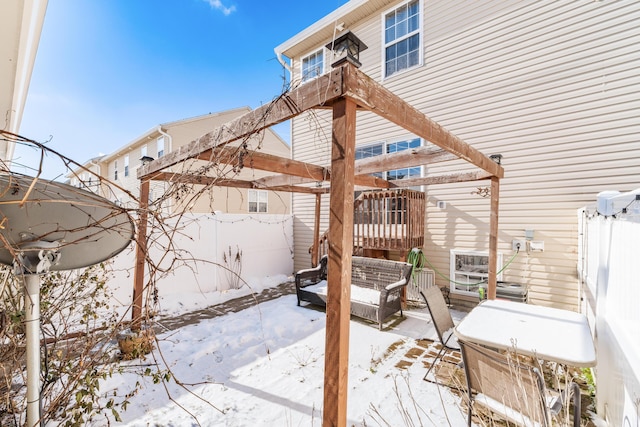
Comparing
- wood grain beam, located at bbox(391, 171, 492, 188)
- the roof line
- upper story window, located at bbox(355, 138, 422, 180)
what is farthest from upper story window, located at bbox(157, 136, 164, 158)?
wood grain beam, located at bbox(391, 171, 492, 188)

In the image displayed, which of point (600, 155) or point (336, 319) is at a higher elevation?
point (600, 155)

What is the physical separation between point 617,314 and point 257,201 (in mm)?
11272

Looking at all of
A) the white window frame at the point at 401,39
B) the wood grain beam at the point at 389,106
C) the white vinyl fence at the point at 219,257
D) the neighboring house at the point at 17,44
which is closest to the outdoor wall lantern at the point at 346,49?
the wood grain beam at the point at 389,106

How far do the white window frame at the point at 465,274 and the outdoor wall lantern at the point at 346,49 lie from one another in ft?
16.1

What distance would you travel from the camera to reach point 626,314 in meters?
1.78

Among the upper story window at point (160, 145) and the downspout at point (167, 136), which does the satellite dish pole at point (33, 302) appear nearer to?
the downspout at point (167, 136)

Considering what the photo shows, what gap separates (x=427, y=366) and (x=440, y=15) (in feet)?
21.4

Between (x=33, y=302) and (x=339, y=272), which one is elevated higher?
(x=339, y=272)

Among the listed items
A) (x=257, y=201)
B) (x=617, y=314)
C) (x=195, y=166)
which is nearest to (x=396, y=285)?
(x=617, y=314)

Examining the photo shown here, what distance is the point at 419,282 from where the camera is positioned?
19.2ft

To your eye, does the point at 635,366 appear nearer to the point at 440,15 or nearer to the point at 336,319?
the point at 336,319

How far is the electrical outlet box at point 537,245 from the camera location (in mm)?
4645

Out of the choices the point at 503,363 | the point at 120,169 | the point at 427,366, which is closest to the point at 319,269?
the point at 427,366

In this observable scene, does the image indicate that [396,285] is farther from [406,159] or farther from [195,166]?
[195,166]
